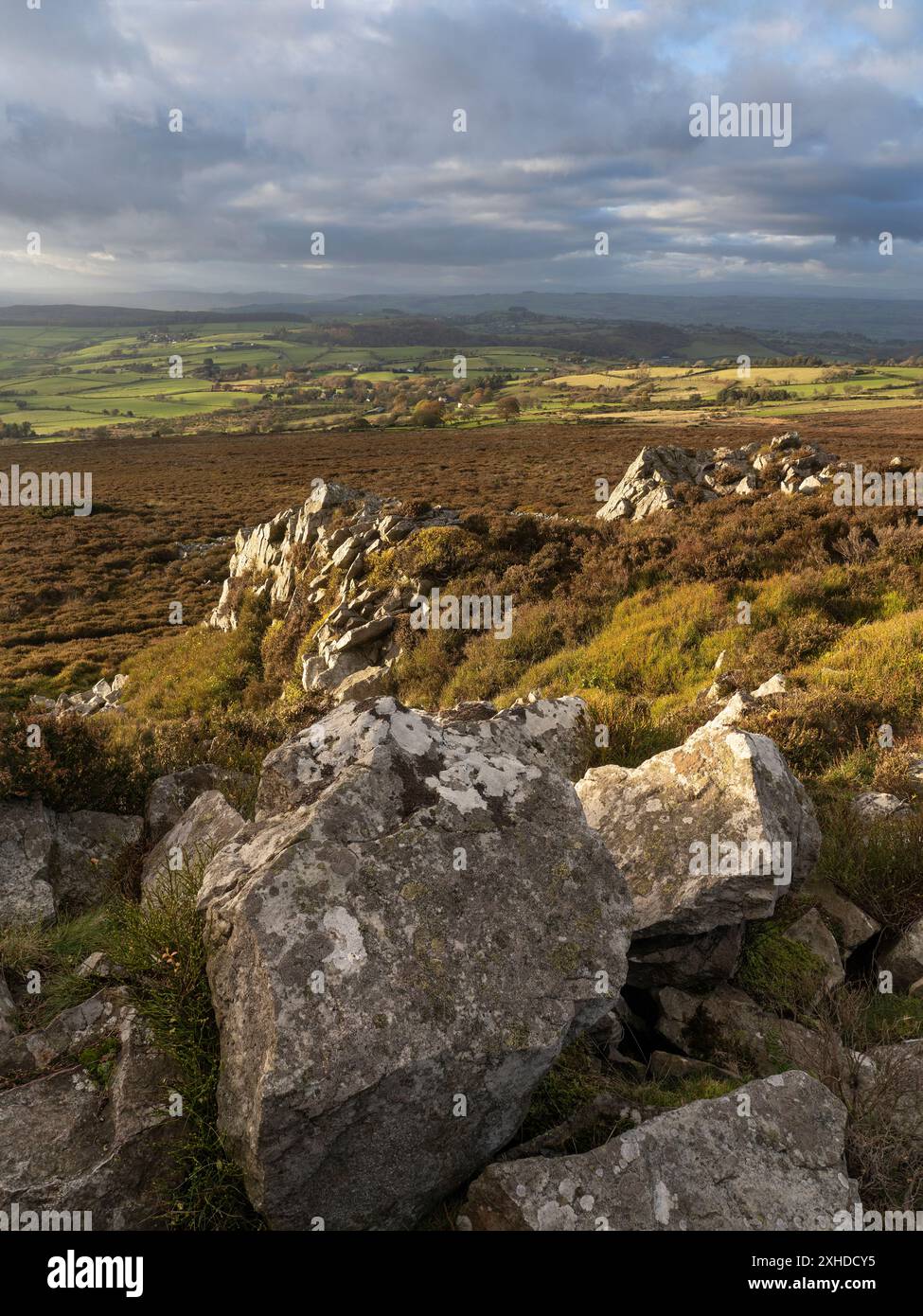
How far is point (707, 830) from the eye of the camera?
6211mm

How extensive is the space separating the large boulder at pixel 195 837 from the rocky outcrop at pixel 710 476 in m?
17.8

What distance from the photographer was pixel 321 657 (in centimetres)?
1778

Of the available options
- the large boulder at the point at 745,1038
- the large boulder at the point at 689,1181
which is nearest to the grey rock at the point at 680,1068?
the large boulder at the point at 745,1038

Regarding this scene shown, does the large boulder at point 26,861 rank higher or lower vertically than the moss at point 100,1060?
higher

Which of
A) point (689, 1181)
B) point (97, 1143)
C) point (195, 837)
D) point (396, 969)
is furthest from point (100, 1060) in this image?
point (689, 1181)

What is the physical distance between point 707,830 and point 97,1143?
4899 mm

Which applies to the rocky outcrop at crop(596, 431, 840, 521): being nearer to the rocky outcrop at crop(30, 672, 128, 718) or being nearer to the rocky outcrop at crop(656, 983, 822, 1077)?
the rocky outcrop at crop(30, 672, 128, 718)

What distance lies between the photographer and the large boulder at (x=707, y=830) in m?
5.71

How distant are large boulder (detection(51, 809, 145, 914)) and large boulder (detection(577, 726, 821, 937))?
15.4ft

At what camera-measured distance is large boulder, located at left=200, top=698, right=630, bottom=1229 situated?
371 centimetres

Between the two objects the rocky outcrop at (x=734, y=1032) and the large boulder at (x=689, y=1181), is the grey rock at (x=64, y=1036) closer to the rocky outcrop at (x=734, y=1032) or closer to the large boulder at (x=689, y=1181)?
the large boulder at (x=689, y=1181)

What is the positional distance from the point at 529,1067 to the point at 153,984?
95.5 inches

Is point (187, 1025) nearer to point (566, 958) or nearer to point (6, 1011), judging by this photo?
point (6, 1011)

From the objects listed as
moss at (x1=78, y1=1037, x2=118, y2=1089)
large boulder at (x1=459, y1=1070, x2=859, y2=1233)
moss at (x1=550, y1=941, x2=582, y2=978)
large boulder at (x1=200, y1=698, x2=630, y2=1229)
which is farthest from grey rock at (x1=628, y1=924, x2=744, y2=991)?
moss at (x1=78, y1=1037, x2=118, y2=1089)
